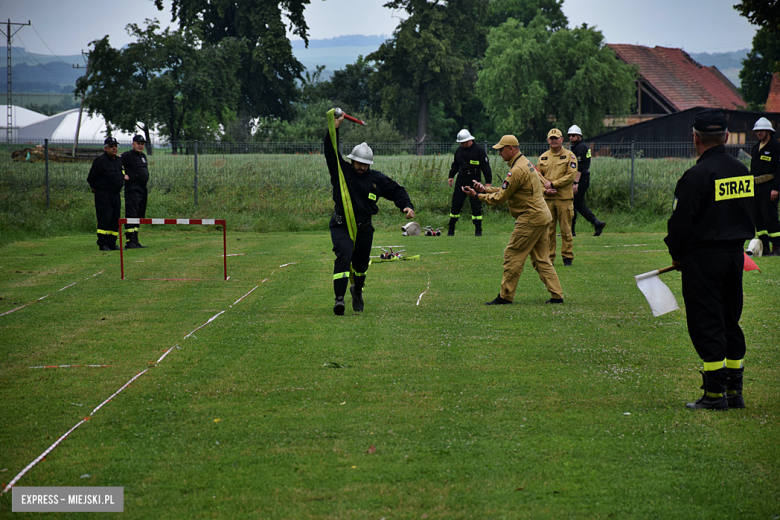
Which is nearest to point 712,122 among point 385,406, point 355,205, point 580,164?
point 385,406

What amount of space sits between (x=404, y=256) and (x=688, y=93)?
5048cm

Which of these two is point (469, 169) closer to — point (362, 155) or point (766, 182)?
point (766, 182)

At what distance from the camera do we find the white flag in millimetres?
5555

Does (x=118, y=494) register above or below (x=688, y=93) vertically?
below

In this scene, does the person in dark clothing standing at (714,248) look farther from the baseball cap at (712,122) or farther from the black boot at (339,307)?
the black boot at (339,307)

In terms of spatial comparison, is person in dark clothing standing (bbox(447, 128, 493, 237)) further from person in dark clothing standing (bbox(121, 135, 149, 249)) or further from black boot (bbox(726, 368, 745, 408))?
black boot (bbox(726, 368, 745, 408))

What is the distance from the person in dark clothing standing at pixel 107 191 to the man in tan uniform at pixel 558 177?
8.57m

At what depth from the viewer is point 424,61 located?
54312mm

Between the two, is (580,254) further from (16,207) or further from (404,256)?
(16,207)

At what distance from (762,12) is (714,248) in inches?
816

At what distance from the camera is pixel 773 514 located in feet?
11.9

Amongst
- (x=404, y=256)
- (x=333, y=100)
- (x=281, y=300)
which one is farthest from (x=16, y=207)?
(x=333, y=100)

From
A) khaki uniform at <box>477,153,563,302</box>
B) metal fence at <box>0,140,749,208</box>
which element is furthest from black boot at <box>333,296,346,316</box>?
metal fence at <box>0,140,749,208</box>

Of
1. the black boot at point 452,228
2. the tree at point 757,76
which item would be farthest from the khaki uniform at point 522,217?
Answer: the tree at point 757,76
